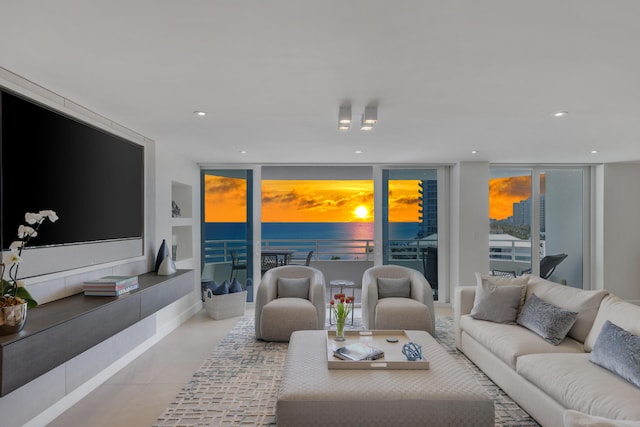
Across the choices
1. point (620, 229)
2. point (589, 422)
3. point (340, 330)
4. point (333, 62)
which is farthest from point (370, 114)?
point (620, 229)

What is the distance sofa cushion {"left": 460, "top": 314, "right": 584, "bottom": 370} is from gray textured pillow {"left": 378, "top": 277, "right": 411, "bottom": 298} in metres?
1.37

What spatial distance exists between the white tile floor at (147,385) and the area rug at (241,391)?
0.13 m

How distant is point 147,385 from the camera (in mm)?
3373

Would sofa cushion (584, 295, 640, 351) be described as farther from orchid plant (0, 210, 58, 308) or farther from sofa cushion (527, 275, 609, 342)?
orchid plant (0, 210, 58, 308)

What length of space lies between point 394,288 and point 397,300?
292 mm

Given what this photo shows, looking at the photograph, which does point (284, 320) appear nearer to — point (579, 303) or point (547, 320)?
point (547, 320)

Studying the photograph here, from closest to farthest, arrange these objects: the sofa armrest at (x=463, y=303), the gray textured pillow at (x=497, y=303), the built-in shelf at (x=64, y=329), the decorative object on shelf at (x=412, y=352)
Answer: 1. the built-in shelf at (x=64, y=329)
2. the decorative object on shelf at (x=412, y=352)
3. the gray textured pillow at (x=497, y=303)
4. the sofa armrest at (x=463, y=303)

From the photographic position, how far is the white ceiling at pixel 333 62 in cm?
177

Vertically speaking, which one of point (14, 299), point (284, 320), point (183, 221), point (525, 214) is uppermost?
point (525, 214)

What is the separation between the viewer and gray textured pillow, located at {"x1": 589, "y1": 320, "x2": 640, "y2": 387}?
7.51 feet

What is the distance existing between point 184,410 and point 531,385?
241cm

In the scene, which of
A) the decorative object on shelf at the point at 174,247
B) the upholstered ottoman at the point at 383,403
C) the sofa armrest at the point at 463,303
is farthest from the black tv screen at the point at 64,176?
the sofa armrest at the point at 463,303

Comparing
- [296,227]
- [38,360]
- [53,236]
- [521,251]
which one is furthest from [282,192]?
[38,360]

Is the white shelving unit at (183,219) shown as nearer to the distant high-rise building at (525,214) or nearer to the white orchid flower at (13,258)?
the white orchid flower at (13,258)
